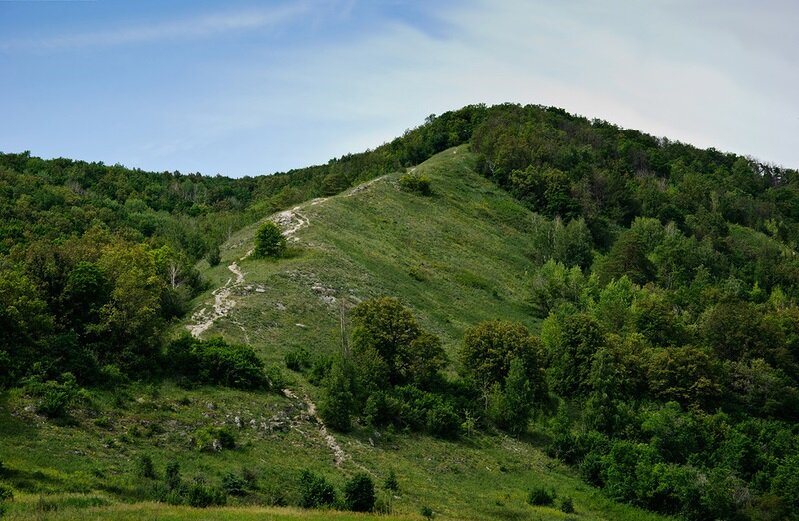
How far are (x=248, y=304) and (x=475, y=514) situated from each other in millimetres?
31167

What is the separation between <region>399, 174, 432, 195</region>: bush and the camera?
11762cm

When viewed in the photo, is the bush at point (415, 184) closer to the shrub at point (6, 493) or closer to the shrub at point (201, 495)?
the shrub at point (201, 495)

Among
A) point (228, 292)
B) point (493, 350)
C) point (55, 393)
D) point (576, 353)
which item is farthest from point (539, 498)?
point (228, 292)

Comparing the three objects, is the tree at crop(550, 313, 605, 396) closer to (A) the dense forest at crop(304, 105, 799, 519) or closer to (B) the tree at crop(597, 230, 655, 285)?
(A) the dense forest at crop(304, 105, 799, 519)

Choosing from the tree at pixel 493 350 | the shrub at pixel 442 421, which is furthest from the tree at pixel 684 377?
the shrub at pixel 442 421

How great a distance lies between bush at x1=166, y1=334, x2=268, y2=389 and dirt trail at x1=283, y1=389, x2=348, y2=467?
2.09 m

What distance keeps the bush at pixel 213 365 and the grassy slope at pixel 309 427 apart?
155 cm

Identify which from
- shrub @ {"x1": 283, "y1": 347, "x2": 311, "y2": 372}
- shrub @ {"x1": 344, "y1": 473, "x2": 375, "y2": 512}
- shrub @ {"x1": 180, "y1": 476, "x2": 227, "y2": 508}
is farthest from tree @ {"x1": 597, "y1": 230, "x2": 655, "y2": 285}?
shrub @ {"x1": 180, "y1": 476, "x2": 227, "y2": 508}

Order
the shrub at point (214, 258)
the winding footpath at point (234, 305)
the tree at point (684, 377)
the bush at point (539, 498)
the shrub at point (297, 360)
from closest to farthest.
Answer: the bush at point (539, 498)
the winding footpath at point (234, 305)
the shrub at point (297, 360)
the tree at point (684, 377)
the shrub at point (214, 258)

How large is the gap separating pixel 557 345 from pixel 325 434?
97.9ft

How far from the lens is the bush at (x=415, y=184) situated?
117625mm

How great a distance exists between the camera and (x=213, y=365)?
156 feet

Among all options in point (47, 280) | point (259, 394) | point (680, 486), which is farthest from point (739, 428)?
point (47, 280)

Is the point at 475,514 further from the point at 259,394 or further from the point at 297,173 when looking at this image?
the point at 297,173
